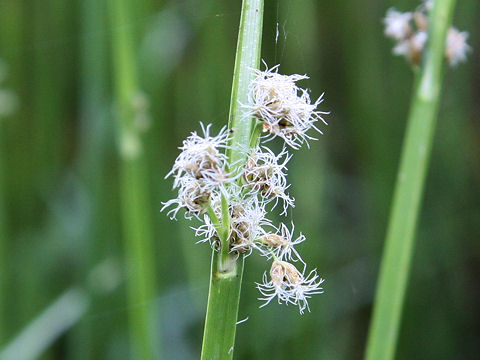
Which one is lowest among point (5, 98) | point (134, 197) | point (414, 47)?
point (134, 197)

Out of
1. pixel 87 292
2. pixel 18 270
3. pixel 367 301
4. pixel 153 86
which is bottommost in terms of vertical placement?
pixel 367 301

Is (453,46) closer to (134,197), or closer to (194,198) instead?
(134,197)

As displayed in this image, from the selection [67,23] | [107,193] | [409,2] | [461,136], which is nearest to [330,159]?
[461,136]

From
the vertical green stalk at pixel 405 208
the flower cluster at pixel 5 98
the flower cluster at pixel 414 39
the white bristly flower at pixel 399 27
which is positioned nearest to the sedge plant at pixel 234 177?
the vertical green stalk at pixel 405 208

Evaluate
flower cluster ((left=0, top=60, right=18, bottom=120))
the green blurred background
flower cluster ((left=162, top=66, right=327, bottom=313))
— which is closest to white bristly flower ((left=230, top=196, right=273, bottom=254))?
flower cluster ((left=162, top=66, right=327, bottom=313))

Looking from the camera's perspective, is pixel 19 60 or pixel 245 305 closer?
pixel 245 305

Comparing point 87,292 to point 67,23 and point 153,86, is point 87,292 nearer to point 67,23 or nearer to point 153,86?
point 153,86

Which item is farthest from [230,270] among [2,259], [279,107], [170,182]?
[170,182]

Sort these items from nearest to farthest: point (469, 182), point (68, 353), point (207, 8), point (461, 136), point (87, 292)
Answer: point (87, 292), point (68, 353), point (207, 8), point (461, 136), point (469, 182)
